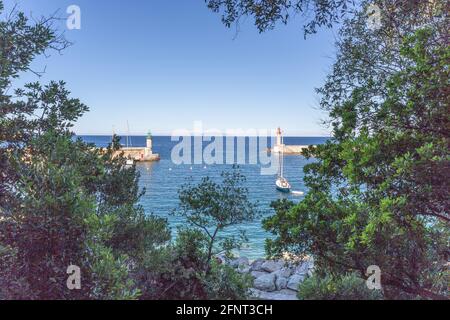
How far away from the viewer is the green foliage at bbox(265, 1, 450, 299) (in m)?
1.54

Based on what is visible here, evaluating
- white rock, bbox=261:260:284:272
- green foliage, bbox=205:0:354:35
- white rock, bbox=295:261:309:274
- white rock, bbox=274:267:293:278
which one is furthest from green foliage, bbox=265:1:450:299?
white rock, bbox=261:260:284:272

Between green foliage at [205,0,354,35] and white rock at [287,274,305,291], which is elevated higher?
green foliage at [205,0,354,35]

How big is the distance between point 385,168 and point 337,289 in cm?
115

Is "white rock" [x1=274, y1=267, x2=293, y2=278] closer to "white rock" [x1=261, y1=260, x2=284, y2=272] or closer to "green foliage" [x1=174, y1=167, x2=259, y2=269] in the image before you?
"white rock" [x1=261, y1=260, x2=284, y2=272]

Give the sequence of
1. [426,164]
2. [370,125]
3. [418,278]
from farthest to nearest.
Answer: [418,278] → [370,125] → [426,164]

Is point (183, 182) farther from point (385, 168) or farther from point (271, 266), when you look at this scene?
point (385, 168)

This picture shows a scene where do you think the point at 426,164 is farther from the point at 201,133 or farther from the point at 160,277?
the point at 160,277

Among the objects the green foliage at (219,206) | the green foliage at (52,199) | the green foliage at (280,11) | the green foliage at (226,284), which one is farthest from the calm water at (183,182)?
the green foliage at (280,11)

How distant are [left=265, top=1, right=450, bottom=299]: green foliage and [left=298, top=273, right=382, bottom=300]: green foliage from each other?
7cm

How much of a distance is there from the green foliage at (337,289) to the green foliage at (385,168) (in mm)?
74

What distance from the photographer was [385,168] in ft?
5.37
